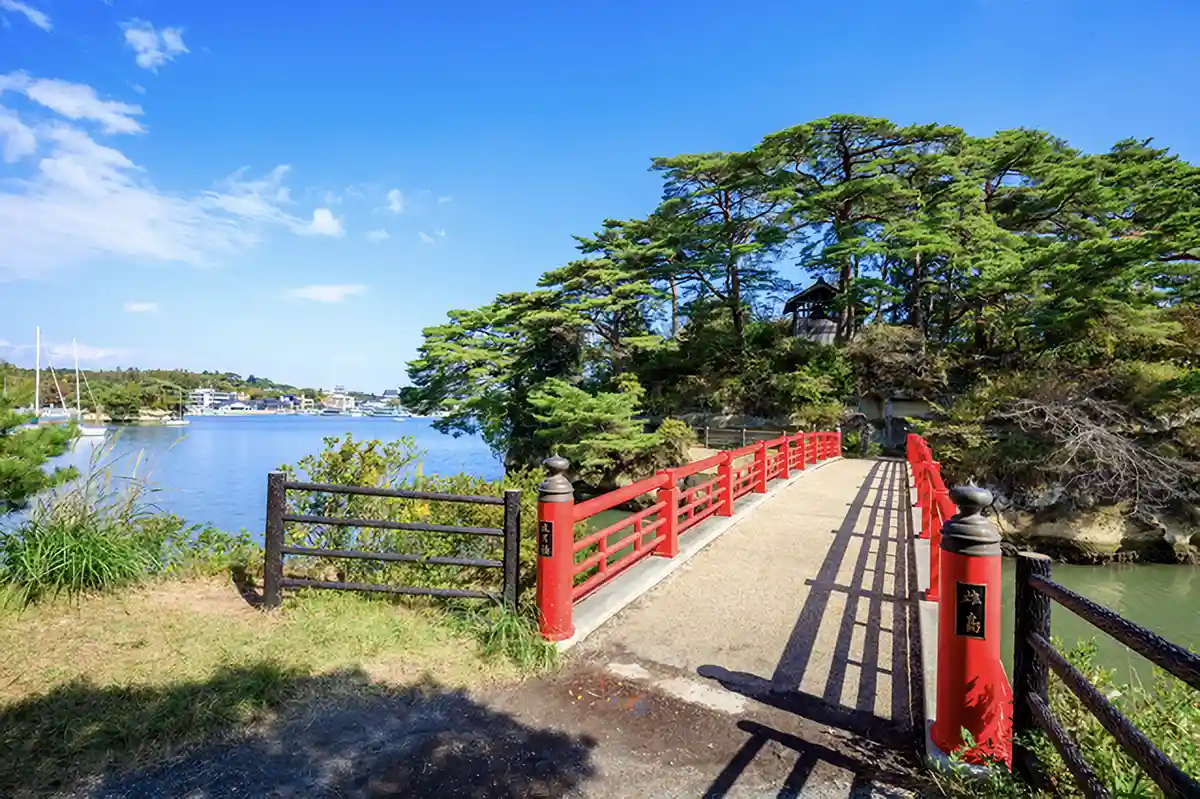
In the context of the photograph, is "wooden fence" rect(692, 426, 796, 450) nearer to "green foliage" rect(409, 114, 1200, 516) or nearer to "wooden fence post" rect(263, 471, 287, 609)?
"green foliage" rect(409, 114, 1200, 516)

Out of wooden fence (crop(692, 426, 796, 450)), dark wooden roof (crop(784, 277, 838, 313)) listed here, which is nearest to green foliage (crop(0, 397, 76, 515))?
wooden fence (crop(692, 426, 796, 450))

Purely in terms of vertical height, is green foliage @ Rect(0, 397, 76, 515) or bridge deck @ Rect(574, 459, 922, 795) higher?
green foliage @ Rect(0, 397, 76, 515)

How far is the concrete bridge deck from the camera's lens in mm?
2648

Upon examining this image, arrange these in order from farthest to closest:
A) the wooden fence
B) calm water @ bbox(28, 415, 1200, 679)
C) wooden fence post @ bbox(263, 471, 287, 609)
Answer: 1. the wooden fence
2. calm water @ bbox(28, 415, 1200, 679)
3. wooden fence post @ bbox(263, 471, 287, 609)

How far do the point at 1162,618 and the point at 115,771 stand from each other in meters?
14.8

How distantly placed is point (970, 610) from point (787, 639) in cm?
175

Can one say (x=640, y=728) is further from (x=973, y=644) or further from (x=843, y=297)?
(x=843, y=297)

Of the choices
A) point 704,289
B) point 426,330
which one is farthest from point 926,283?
point 426,330

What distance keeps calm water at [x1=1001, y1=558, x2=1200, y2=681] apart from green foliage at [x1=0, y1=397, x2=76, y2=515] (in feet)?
33.4

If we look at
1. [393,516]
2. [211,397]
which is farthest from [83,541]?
[211,397]

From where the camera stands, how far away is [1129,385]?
1514 centimetres

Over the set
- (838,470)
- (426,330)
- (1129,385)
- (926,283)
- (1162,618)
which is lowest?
(1162,618)

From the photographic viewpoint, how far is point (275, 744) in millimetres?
2760

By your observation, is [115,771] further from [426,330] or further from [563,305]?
[426,330]
